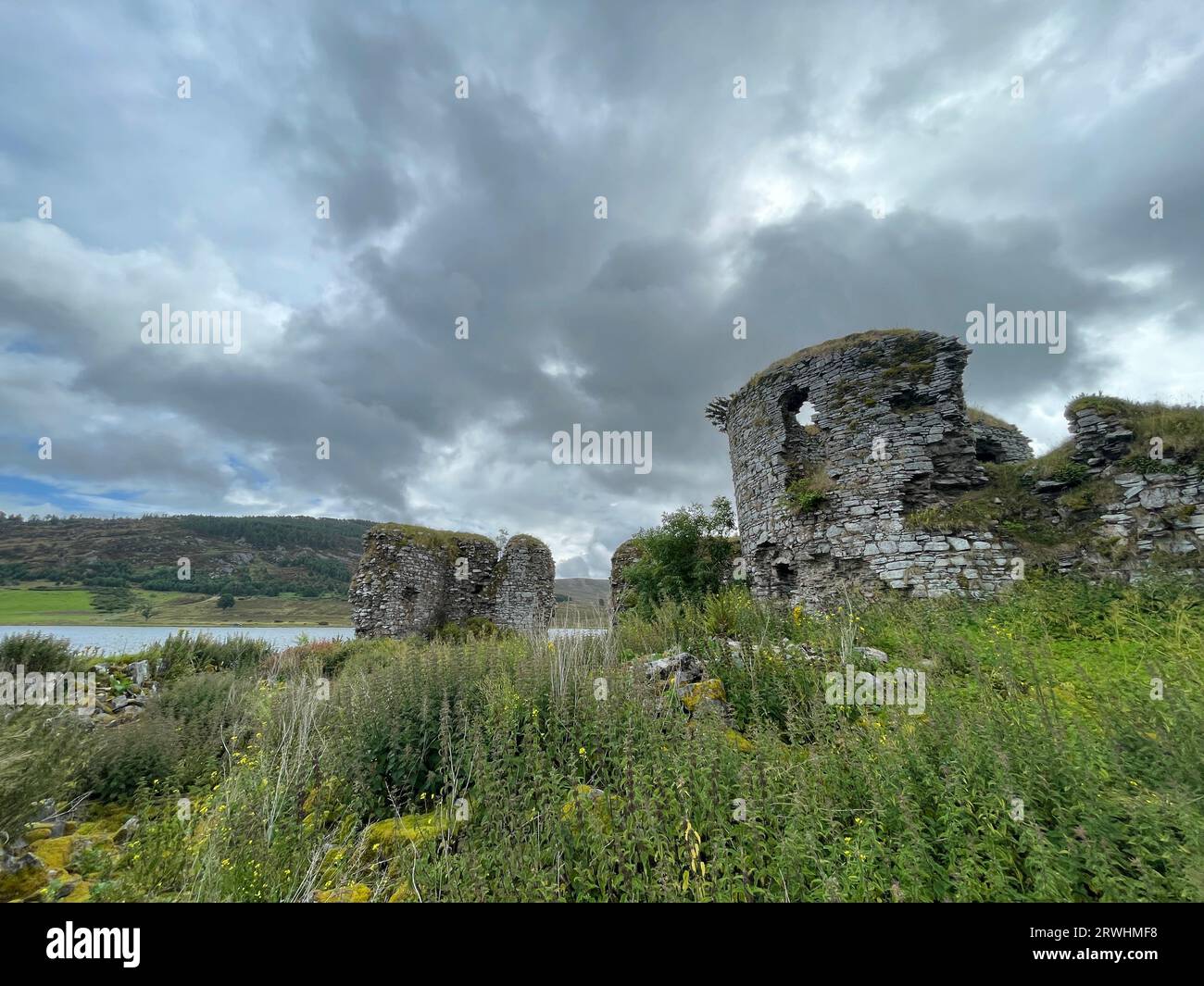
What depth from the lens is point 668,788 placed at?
10.2 feet

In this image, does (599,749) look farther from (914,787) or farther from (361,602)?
(361,602)

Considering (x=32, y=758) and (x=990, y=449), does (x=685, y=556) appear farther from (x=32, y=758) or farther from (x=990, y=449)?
(x=32, y=758)

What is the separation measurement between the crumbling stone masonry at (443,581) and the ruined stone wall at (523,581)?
44 mm

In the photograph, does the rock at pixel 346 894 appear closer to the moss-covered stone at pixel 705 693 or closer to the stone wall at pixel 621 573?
the moss-covered stone at pixel 705 693

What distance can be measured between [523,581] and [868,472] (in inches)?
644

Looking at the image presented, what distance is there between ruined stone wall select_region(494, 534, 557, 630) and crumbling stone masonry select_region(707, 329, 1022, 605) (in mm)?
12251

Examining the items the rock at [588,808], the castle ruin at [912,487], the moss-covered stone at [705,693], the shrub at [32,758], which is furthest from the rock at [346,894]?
the castle ruin at [912,487]

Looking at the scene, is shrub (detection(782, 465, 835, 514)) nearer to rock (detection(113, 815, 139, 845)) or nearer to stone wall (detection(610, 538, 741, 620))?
stone wall (detection(610, 538, 741, 620))

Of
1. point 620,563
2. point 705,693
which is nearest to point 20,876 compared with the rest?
point 705,693

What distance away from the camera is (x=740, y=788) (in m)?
3.01

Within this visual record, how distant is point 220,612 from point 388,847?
46.3 m

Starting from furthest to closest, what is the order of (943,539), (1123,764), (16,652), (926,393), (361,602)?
1. (361,602)
2. (926,393)
3. (943,539)
4. (16,652)
5. (1123,764)

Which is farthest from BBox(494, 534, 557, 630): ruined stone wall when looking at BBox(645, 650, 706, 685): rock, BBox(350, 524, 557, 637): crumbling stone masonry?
Answer: BBox(645, 650, 706, 685): rock
